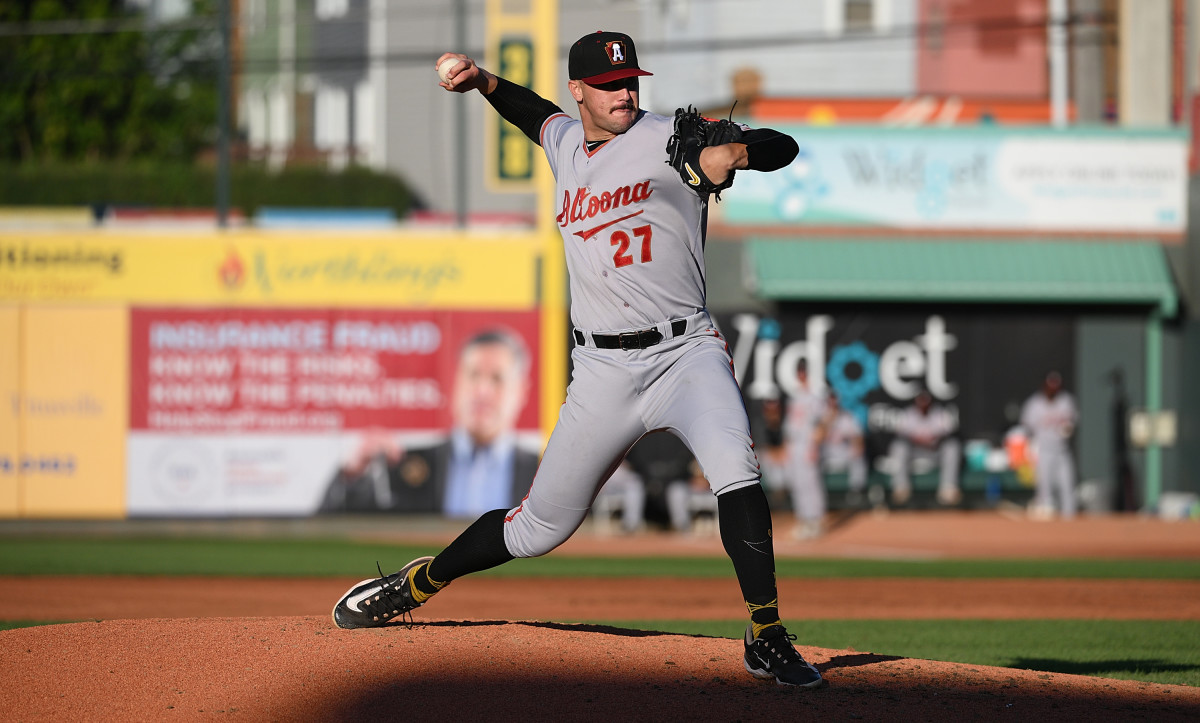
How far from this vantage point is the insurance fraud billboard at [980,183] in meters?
20.1

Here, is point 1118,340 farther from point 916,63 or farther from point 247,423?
point 247,423

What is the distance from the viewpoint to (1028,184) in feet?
66.1

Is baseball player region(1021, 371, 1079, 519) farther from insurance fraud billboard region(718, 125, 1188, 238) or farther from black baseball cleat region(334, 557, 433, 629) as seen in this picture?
black baseball cleat region(334, 557, 433, 629)

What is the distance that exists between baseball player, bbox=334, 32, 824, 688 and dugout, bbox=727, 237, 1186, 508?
15118 millimetres

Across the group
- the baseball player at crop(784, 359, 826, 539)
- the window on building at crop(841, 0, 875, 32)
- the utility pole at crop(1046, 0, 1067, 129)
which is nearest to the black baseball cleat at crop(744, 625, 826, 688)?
the baseball player at crop(784, 359, 826, 539)

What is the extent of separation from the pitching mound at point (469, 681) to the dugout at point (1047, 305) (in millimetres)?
15042

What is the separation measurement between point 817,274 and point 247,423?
8625 millimetres

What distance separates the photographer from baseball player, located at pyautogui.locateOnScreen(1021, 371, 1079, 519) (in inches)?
729

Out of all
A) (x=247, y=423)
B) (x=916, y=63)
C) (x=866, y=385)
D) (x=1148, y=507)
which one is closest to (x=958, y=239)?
(x=866, y=385)

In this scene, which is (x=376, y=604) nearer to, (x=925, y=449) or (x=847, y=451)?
(x=847, y=451)

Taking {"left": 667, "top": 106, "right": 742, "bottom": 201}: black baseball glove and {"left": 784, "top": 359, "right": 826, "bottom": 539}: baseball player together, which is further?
{"left": 784, "top": 359, "right": 826, "bottom": 539}: baseball player

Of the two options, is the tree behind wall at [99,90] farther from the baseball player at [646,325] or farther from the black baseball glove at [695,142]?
the black baseball glove at [695,142]

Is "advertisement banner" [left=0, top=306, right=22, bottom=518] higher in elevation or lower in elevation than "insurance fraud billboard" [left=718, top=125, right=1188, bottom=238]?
lower

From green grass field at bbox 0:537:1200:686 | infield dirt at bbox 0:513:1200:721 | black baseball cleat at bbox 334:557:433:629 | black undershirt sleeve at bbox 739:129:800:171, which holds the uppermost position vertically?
black undershirt sleeve at bbox 739:129:800:171
